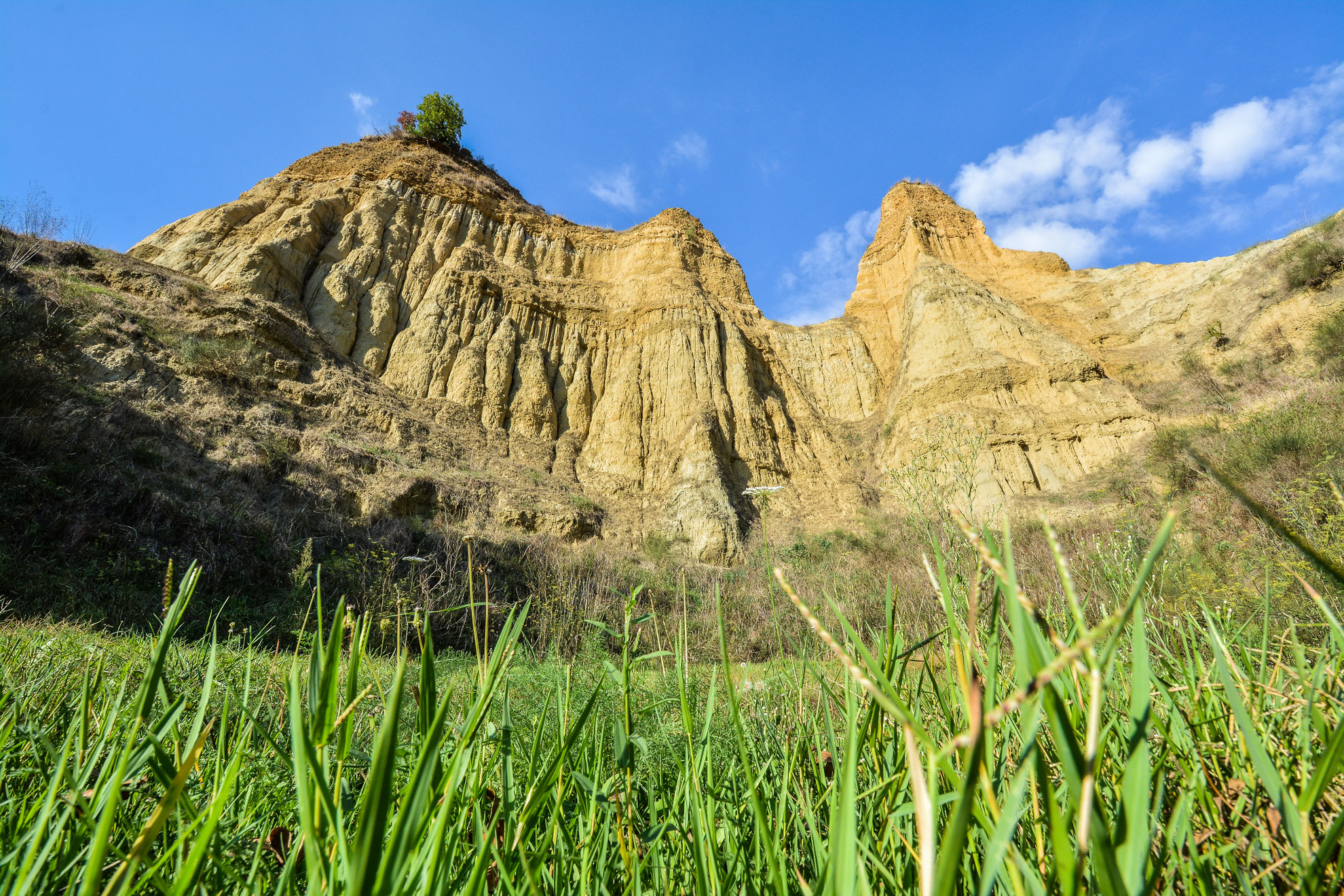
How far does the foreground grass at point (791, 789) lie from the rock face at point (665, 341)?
1568cm

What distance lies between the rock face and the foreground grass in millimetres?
15680

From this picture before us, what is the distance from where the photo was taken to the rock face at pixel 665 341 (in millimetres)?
18094

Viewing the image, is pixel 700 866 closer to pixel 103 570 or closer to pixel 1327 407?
pixel 103 570

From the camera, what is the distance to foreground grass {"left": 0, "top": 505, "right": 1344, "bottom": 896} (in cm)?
34

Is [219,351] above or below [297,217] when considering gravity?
below

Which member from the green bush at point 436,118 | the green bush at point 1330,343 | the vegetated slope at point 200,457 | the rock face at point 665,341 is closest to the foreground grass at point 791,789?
the vegetated slope at point 200,457

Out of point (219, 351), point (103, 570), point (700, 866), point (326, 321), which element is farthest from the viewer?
point (326, 321)

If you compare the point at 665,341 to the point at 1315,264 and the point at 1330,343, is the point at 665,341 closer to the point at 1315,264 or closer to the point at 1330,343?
the point at 1330,343

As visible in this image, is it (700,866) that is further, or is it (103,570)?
(103,570)

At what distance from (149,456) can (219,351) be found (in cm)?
508

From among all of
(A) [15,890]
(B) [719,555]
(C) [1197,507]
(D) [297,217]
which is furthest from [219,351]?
(C) [1197,507]

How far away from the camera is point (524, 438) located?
19234 mm

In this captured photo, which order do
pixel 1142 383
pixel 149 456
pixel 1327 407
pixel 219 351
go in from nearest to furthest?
pixel 149 456, pixel 1327 407, pixel 219 351, pixel 1142 383

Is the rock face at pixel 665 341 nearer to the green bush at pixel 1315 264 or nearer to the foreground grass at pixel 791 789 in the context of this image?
the green bush at pixel 1315 264
